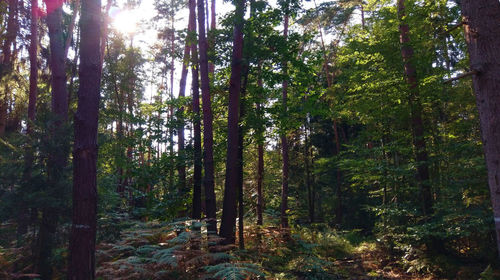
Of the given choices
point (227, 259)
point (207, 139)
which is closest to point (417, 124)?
point (207, 139)

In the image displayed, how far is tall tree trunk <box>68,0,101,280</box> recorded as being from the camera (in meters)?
3.81

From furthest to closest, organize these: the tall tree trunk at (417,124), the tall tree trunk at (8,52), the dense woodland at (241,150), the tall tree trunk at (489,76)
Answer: the tall tree trunk at (8,52) < the tall tree trunk at (417,124) < the dense woodland at (241,150) < the tall tree trunk at (489,76)

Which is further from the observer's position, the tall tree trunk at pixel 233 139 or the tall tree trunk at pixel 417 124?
the tall tree trunk at pixel 417 124

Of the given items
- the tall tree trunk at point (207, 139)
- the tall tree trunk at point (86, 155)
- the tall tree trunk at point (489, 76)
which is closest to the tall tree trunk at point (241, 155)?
the tall tree trunk at point (207, 139)

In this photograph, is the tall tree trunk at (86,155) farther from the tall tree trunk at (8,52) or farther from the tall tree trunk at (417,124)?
the tall tree trunk at (8,52)

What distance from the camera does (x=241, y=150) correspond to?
32.6 feet

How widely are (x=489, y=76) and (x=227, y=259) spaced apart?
5733 millimetres

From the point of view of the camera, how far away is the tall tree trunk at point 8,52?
11759 mm

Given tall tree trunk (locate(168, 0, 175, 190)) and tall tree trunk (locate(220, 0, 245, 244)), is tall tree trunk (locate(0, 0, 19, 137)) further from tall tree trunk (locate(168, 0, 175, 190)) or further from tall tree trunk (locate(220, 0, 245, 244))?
tall tree trunk (locate(220, 0, 245, 244))

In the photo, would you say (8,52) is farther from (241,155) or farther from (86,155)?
(86,155)

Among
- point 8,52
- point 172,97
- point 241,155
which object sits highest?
point 8,52

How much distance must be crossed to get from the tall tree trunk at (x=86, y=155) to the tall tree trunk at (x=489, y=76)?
4.60 m

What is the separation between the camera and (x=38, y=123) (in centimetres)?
705

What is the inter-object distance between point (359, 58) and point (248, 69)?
4292 millimetres
